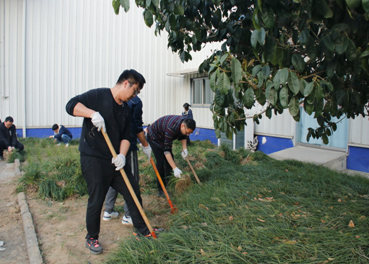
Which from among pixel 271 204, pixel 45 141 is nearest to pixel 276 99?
pixel 271 204

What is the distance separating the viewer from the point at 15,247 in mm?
2783

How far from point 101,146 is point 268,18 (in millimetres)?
1797

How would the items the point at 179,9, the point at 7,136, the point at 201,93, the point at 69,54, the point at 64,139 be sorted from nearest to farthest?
the point at 179,9
the point at 7,136
the point at 64,139
the point at 69,54
the point at 201,93

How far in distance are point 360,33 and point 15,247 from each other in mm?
3649

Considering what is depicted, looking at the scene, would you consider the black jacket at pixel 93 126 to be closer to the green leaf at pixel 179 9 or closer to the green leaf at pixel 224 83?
the green leaf at pixel 179 9

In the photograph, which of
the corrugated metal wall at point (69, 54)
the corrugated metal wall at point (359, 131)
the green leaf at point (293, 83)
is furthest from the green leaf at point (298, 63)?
the corrugated metal wall at point (69, 54)

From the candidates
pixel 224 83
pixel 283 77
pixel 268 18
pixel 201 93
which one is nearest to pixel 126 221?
pixel 224 83

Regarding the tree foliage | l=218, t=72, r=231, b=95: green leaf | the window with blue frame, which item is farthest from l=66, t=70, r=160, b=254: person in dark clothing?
the window with blue frame

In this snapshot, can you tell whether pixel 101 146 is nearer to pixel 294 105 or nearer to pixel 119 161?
pixel 119 161

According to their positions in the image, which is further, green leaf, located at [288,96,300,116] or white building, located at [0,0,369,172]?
white building, located at [0,0,369,172]

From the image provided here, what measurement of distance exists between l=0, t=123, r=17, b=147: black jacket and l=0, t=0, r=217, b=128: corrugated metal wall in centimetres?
198

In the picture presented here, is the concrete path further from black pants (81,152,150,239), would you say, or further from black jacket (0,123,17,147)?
black jacket (0,123,17,147)

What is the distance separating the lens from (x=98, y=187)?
8.16 feet

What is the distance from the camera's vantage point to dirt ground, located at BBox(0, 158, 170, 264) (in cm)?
259
